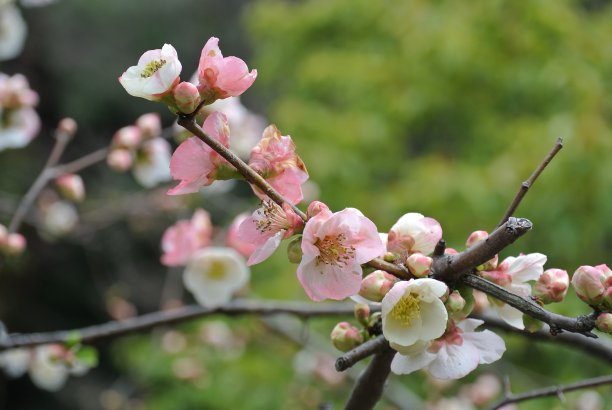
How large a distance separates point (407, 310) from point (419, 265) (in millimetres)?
32

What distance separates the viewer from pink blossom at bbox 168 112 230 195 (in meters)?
0.45

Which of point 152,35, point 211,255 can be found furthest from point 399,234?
point 152,35

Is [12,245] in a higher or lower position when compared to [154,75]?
lower

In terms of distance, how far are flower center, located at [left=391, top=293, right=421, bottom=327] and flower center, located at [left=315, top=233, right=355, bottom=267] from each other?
0.16ft

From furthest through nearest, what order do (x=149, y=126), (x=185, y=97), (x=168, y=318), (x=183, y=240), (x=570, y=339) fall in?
(x=149, y=126)
(x=183, y=240)
(x=168, y=318)
(x=570, y=339)
(x=185, y=97)

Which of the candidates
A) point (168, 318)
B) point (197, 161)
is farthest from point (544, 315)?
point (168, 318)

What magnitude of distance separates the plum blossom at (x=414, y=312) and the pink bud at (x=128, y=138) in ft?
2.58

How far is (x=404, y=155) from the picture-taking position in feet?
9.28

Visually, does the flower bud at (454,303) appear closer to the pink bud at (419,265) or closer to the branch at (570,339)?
the pink bud at (419,265)

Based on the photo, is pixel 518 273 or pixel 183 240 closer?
pixel 518 273

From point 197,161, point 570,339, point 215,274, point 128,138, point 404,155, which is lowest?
point 404,155

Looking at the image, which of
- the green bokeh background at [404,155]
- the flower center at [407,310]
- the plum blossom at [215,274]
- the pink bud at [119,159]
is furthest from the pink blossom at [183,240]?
the green bokeh background at [404,155]

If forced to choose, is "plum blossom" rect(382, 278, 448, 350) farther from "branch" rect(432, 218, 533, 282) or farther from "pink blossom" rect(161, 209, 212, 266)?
"pink blossom" rect(161, 209, 212, 266)

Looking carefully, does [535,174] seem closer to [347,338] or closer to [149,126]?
[347,338]
